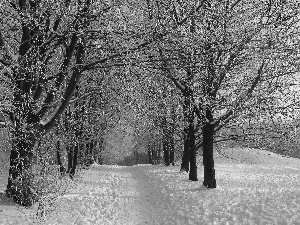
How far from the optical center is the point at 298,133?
14758mm

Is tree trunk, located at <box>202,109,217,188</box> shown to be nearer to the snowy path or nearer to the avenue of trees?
the avenue of trees

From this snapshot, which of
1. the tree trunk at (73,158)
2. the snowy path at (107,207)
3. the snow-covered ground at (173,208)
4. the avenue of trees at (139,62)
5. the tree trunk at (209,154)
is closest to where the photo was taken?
the avenue of trees at (139,62)

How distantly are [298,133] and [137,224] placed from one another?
8424 millimetres

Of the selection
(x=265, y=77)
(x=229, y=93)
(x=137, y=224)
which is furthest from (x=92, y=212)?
(x=265, y=77)

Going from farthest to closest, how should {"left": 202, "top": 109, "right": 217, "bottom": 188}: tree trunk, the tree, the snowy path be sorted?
{"left": 202, "top": 109, "right": 217, "bottom": 188}: tree trunk
the snowy path
the tree

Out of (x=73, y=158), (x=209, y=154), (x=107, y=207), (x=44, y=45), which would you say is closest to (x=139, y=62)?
(x=44, y=45)

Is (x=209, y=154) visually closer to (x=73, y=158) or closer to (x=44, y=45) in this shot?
(x=44, y=45)

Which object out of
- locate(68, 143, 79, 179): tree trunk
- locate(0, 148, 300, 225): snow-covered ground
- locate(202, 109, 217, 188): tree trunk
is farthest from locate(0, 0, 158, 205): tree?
locate(68, 143, 79, 179): tree trunk

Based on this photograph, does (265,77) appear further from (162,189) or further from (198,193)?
(162,189)

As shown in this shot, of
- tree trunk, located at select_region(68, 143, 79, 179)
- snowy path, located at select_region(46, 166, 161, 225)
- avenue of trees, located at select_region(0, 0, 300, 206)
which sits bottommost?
snowy path, located at select_region(46, 166, 161, 225)

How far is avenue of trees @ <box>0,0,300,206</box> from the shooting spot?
859 cm

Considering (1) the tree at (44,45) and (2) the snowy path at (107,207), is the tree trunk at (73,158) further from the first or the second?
(1) the tree at (44,45)

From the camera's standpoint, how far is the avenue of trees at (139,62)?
859 cm

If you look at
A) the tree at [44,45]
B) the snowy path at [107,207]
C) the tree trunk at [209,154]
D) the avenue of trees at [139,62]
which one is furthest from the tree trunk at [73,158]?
the tree at [44,45]
